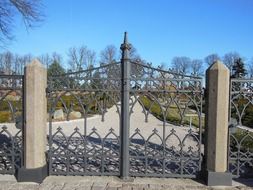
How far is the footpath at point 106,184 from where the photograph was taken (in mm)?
5508

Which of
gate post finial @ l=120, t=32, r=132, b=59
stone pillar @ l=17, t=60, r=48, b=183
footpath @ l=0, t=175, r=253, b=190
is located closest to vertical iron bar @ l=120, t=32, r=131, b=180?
gate post finial @ l=120, t=32, r=132, b=59

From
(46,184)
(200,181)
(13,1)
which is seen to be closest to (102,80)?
(46,184)

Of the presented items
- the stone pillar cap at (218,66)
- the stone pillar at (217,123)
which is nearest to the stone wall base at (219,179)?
the stone pillar at (217,123)

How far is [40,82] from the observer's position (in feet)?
18.8

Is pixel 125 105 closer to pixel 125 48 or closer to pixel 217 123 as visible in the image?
pixel 125 48

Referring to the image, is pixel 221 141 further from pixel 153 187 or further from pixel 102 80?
pixel 102 80

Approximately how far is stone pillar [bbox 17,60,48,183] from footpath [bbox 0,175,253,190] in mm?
228

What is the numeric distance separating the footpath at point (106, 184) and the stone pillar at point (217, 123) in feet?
0.77

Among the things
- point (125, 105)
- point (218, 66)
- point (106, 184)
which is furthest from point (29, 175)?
point (218, 66)

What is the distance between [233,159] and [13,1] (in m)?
9.96

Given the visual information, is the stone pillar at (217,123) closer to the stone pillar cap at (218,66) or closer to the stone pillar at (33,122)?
the stone pillar cap at (218,66)

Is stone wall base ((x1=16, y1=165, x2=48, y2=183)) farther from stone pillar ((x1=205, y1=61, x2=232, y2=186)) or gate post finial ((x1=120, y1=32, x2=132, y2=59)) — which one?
stone pillar ((x1=205, y1=61, x2=232, y2=186))

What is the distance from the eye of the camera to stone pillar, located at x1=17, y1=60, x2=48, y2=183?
223 inches

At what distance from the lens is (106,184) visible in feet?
18.7
